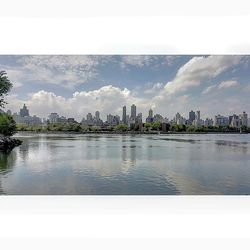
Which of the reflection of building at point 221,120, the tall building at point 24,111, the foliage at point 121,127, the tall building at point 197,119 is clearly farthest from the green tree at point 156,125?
the tall building at point 24,111

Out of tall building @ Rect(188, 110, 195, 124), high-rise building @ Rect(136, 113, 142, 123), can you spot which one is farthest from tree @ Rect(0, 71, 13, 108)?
tall building @ Rect(188, 110, 195, 124)

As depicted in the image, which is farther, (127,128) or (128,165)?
(127,128)

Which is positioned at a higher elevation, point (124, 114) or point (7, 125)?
point (124, 114)
